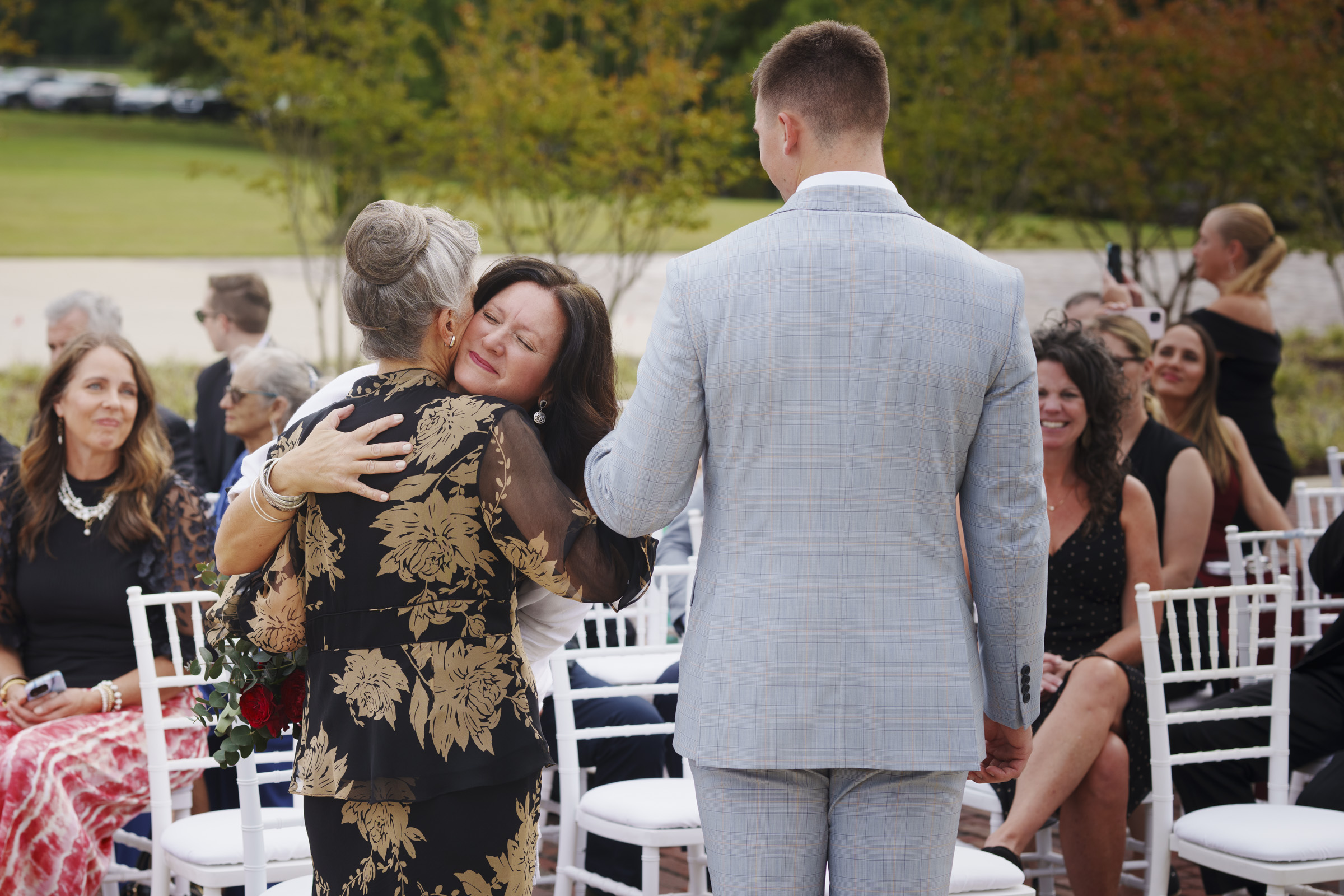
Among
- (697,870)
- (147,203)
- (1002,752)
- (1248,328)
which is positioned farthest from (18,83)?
(1002,752)

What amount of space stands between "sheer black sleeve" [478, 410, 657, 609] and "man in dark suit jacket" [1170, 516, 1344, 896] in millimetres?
2360

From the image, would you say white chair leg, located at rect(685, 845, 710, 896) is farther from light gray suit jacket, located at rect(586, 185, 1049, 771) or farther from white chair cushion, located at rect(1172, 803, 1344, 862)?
light gray suit jacket, located at rect(586, 185, 1049, 771)

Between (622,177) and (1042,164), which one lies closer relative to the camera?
(622,177)

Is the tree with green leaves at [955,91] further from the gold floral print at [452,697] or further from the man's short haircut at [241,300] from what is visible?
the gold floral print at [452,697]

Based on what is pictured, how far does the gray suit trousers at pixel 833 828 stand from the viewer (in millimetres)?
1928

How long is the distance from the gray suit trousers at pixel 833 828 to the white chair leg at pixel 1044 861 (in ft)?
6.34

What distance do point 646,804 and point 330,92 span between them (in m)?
8.42

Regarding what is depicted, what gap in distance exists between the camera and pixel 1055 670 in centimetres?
356

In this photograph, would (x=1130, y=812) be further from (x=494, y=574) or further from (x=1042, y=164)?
(x=1042, y=164)

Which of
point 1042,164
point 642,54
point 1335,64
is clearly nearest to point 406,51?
point 642,54

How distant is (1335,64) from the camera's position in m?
10.1

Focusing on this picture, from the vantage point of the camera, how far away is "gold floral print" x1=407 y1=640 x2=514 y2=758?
1988 mm

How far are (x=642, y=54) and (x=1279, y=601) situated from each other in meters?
9.49
